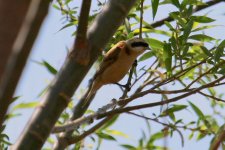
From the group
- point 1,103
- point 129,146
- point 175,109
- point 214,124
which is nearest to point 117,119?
point 129,146

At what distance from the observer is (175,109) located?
6.93 feet

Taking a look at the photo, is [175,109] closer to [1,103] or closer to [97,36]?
[97,36]

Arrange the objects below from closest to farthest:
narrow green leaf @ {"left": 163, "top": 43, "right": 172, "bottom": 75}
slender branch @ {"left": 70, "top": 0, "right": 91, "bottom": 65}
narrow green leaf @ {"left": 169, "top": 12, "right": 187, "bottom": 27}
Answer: slender branch @ {"left": 70, "top": 0, "right": 91, "bottom": 65} → narrow green leaf @ {"left": 163, "top": 43, "right": 172, "bottom": 75} → narrow green leaf @ {"left": 169, "top": 12, "right": 187, "bottom": 27}

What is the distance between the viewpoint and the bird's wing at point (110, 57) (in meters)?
2.33

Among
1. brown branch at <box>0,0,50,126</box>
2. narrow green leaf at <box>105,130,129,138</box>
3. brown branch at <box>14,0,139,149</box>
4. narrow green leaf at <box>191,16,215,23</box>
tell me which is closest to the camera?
brown branch at <box>0,0,50,126</box>

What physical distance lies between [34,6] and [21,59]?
0.15 ft

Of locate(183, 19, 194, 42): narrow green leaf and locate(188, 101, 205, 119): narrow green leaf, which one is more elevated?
locate(183, 19, 194, 42): narrow green leaf

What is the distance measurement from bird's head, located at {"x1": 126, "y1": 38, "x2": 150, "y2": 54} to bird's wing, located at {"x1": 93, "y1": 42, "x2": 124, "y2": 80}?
0.18 ft

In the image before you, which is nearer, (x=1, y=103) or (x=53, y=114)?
(x=1, y=103)

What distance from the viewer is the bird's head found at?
223cm

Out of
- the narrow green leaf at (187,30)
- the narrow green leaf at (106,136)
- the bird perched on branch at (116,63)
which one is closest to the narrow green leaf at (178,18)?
the narrow green leaf at (187,30)

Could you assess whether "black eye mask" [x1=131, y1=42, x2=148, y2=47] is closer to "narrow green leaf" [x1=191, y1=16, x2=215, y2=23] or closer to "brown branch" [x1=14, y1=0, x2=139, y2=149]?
"narrow green leaf" [x1=191, y1=16, x2=215, y2=23]

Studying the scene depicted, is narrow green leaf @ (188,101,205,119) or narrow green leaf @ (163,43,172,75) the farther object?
narrow green leaf @ (188,101,205,119)

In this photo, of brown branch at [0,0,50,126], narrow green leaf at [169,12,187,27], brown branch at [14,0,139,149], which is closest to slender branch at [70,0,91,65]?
brown branch at [14,0,139,149]
